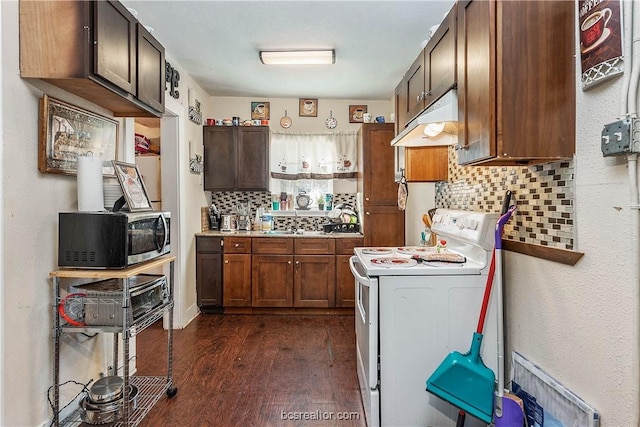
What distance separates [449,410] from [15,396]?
205 cm

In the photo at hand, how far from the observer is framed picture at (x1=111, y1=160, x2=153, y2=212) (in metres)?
1.81

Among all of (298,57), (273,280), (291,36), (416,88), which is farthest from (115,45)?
(273,280)

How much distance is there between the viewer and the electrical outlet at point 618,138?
1025 millimetres

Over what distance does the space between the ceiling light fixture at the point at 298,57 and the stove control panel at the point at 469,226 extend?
67.1 inches

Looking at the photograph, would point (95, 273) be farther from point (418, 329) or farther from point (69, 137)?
point (418, 329)

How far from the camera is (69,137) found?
1753 mm

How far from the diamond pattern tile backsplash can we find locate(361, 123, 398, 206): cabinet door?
1.53 m

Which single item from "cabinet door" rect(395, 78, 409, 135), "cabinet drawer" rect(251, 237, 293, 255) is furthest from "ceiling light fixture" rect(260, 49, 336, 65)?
"cabinet drawer" rect(251, 237, 293, 255)

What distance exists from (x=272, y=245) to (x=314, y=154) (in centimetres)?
136

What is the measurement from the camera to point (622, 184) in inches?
42.4

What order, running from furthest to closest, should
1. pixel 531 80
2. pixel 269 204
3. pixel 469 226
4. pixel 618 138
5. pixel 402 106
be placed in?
pixel 269 204 → pixel 402 106 → pixel 469 226 → pixel 531 80 → pixel 618 138

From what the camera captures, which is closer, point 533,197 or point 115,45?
point 533,197

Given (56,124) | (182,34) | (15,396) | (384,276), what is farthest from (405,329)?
(182,34)

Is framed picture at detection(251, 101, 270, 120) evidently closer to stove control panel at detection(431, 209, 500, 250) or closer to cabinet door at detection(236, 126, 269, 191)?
cabinet door at detection(236, 126, 269, 191)
